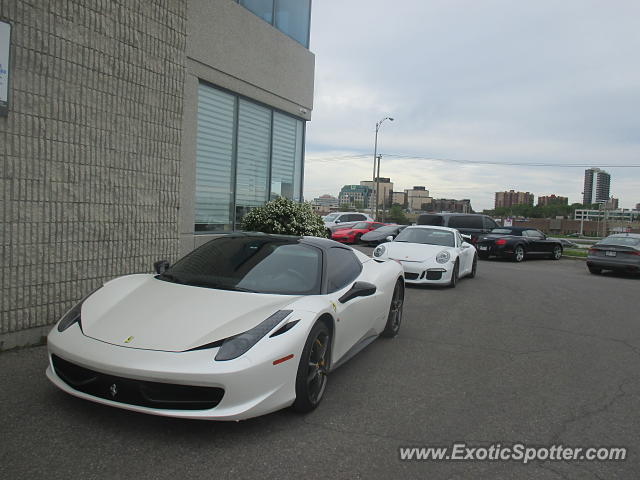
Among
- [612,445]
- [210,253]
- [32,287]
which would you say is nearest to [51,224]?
[32,287]

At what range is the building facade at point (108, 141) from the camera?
5266 millimetres

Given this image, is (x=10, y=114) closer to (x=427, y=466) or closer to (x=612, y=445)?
(x=427, y=466)

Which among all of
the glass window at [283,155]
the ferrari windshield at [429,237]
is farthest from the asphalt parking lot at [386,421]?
the glass window at [283,155]

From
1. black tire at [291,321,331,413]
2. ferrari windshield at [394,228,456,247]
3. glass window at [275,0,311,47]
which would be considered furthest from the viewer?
ferrari windshield at [394,228,456,247]

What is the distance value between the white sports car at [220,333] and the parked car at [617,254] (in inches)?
521

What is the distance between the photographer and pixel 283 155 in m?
11.7

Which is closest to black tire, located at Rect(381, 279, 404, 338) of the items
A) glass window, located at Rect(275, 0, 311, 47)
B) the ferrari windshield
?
the ferrari windshield

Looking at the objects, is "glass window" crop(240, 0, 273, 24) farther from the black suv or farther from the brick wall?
the black suv

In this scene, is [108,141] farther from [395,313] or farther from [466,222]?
[466,222]

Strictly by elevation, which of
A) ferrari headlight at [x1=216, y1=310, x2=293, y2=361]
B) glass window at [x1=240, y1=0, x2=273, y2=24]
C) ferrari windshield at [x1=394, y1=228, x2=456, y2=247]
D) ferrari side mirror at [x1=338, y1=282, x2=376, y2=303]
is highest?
glass window at [x1=240, y1=0, x2=273, y2=24]

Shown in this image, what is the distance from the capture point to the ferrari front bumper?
3.11 m

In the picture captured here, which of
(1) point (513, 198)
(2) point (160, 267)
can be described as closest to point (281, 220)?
(2) point (160, 267)

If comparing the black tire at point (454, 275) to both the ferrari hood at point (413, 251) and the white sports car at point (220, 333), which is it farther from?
the white sports car at point (220, 333)

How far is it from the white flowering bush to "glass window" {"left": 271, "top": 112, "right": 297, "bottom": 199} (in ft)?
6.02
